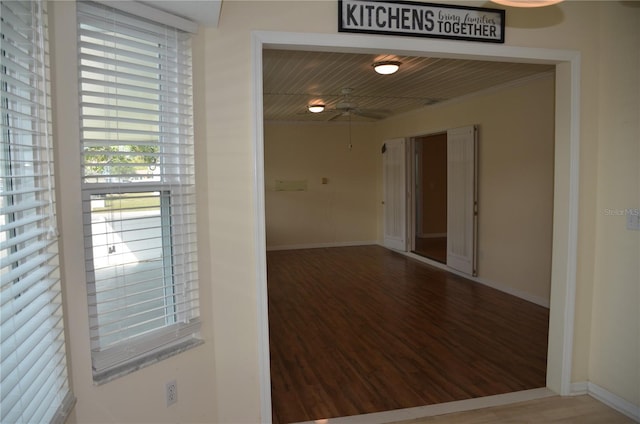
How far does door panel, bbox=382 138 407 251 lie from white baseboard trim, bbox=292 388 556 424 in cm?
518

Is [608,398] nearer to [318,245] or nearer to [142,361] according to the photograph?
[142,361]

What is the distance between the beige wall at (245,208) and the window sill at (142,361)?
0.11 ft

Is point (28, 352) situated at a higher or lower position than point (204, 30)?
lower

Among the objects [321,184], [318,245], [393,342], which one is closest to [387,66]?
[393,342]

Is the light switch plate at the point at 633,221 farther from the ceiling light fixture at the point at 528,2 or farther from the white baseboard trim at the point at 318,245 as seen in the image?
the white baseboard trim at the point at 318,245

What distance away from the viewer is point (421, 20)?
2.48m

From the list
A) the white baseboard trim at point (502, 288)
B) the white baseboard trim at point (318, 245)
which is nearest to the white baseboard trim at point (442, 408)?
the white baseboard trim at point (502, 288)

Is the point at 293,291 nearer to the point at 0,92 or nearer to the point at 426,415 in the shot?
the point at 426,415

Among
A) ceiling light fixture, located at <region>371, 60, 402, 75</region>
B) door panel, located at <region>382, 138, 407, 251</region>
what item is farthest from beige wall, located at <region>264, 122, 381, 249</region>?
ceiling light fixture, located at <region>371, 60, 402, 75</region>

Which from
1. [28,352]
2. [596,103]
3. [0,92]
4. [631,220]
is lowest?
[28,352]

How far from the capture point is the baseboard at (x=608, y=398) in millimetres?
2654

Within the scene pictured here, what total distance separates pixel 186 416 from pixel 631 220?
9.33 ft

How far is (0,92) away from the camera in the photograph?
129 cm

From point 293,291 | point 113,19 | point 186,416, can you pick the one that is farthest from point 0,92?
point 293,291
